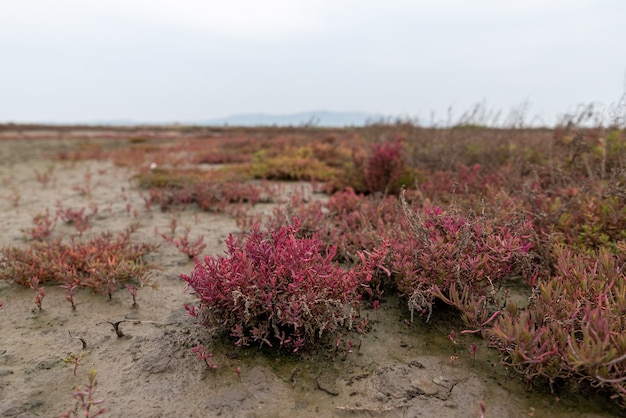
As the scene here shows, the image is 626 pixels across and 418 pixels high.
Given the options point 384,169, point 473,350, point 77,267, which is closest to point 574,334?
point 473,350

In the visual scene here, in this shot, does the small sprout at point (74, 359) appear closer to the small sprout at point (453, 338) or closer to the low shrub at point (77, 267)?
the low shrub at point (77, 267)

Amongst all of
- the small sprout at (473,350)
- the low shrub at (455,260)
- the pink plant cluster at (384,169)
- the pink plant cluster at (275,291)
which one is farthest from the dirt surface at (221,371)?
the pink plant cluster at (384,169)

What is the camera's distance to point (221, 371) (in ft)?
8.12

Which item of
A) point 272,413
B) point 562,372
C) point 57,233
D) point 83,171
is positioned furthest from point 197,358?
point 83,171

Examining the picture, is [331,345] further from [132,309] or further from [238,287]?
[132,309]

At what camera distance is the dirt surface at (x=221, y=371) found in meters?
2.19

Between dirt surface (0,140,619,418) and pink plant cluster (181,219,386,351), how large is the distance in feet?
0.56

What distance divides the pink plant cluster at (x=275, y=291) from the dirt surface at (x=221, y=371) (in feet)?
0.56

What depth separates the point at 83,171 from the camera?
12.1 metres

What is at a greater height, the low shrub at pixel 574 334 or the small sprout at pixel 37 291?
the low shrub at pixel 574 334

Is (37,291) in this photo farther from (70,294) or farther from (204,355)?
(204,355)

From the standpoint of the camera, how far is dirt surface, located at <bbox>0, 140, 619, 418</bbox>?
7.18 ft

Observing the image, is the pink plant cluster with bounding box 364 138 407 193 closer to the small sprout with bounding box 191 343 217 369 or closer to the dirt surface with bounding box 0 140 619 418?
the dirt surface with bounding box 0 140 619 418

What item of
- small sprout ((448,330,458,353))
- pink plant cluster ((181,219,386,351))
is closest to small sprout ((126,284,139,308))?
pink plant cluster ((181,219,386,351))
